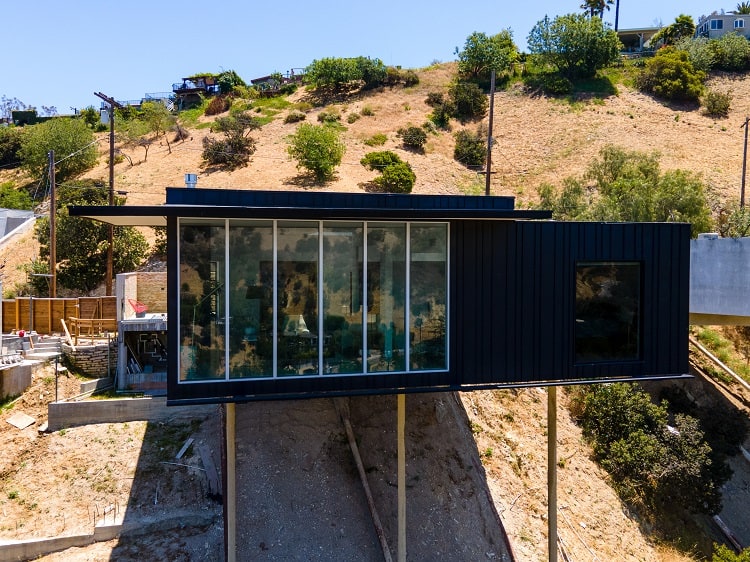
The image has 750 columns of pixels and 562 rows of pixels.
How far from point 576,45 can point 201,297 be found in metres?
49.3

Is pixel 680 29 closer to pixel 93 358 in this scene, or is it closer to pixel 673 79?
pixel 673 79

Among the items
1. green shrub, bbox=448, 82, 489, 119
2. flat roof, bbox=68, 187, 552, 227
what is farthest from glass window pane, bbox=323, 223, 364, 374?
green shrub, bbox=448, 82, 489, 119

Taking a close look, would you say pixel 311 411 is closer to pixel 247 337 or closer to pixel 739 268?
pixel 247 337

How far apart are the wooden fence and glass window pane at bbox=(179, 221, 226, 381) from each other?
1263 centimetres

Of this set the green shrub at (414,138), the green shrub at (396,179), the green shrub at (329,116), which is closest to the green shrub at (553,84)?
the green shrub at (414,138)

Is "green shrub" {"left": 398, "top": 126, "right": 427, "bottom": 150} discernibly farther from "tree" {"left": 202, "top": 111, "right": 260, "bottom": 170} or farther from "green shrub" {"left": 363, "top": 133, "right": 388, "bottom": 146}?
"tree" {"left": 202, "top": 111, "right": 260, "bottom": 170}

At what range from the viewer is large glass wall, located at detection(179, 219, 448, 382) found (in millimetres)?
7672

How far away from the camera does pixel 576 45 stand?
4600cm

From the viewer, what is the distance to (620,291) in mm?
9258

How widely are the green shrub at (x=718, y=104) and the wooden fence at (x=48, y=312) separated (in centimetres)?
4632

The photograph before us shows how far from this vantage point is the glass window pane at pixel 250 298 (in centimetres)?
773

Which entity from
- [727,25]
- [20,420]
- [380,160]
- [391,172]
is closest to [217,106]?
[380,160]

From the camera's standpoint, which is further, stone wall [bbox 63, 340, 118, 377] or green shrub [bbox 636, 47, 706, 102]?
green shrub [bbox 636, 47, 706, 102]

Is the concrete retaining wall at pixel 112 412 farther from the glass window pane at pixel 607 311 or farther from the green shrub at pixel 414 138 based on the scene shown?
the green shrub at pixel 414 138
